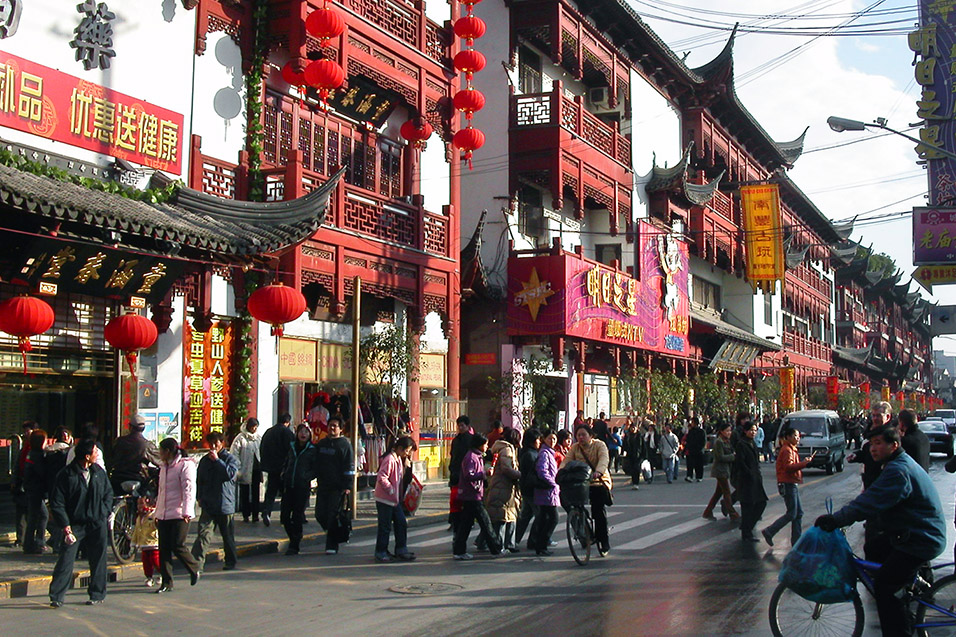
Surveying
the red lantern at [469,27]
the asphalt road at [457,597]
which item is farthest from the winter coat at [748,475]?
the red lantern at [469,27]

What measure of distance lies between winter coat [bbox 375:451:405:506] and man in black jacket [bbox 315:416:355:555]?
81 cm

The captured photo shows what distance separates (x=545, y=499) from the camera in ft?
43.1

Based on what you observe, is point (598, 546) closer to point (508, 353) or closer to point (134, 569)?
point (134, 569)

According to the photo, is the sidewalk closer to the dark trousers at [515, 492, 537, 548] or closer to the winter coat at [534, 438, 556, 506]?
the dark trousers at [515, 492, 537, 548]

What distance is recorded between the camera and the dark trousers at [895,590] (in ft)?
23.8

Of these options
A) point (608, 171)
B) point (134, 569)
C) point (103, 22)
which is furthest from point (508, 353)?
point (134, 569)

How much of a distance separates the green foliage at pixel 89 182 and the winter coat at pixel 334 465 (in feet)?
16.6

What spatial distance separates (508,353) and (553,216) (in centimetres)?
551

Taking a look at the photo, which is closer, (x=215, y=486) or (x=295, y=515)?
(x=215, y=486)

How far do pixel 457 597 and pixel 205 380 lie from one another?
857 cm

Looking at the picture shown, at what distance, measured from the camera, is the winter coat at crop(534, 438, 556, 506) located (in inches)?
517

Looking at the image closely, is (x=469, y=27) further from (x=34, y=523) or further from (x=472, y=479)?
(x=34, y=523)

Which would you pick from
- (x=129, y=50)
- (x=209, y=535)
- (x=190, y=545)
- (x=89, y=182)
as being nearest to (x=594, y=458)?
(x=209, y=535)

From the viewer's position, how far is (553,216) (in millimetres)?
31625
